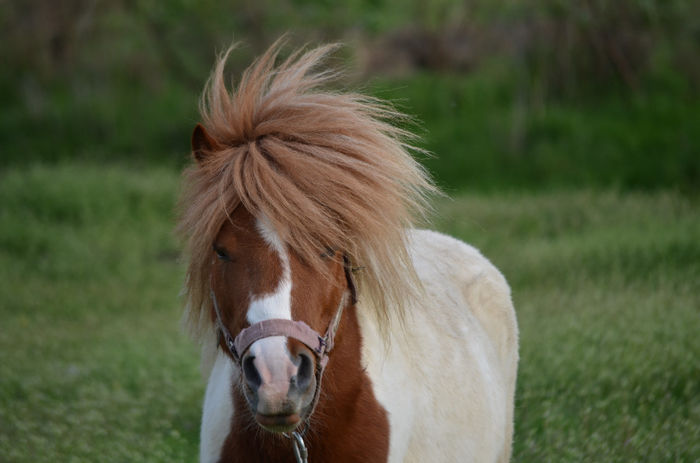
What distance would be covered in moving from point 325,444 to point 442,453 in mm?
577

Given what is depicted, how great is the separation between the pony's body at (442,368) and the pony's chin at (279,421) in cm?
50

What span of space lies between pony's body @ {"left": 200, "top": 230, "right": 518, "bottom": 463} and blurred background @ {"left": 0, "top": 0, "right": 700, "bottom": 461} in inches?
16.5

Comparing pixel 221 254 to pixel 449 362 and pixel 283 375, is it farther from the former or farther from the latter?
pixel 449 362

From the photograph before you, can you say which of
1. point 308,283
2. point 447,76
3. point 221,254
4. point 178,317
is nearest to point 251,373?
point 308,283

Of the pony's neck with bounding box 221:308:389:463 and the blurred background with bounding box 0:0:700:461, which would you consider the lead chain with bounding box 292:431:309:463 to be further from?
the blurred background with bounding box 0:0:700:461

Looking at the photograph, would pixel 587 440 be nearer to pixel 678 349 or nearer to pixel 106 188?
pixel 678 349

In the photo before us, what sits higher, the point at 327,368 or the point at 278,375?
the point at 278,375

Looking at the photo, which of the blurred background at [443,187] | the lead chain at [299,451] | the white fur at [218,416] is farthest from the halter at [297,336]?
the blurred background at [443,187]

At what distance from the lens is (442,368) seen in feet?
10.5

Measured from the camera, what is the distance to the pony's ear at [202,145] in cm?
279

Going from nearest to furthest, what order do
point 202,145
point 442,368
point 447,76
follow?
point 202,145 < point 442,368 < point 447,76

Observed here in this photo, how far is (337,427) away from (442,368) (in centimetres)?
71

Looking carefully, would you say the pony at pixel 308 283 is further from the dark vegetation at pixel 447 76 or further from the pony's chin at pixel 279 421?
the dark vegetation at pixel 447 76

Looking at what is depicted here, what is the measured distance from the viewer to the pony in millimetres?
2418
